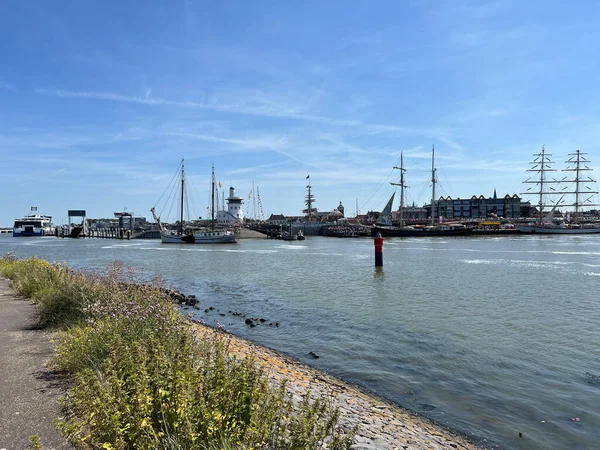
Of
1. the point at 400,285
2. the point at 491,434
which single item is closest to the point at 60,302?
the point at 491,434

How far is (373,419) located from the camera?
8.03 meters

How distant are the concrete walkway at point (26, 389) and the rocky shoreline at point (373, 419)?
2935 millimetres

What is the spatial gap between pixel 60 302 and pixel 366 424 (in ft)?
30.0

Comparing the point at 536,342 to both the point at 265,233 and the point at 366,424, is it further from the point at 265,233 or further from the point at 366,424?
the point at 265,233

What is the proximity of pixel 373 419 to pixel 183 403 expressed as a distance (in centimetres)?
468

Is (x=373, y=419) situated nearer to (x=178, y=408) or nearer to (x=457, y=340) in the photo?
(x=178, y=408)

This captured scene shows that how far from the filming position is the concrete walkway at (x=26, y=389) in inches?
207

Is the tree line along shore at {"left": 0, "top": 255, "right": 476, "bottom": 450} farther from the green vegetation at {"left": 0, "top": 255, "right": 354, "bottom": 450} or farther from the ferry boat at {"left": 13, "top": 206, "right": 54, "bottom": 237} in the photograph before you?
the ferry boat at {"left": 13, "top": 206, "right": 54, "bottom": 237}

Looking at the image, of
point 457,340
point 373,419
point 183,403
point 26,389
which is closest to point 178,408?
point 183,403

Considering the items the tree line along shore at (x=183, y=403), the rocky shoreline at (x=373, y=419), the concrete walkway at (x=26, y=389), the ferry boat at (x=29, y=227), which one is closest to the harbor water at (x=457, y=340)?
the rocky shoreline at (x=373, y=419)

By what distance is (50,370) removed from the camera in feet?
25.4

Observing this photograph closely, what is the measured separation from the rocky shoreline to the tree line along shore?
29mm

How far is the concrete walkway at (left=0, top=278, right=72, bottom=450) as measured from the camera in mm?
5266

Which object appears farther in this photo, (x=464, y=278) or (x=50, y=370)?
(x=464, y=278)
